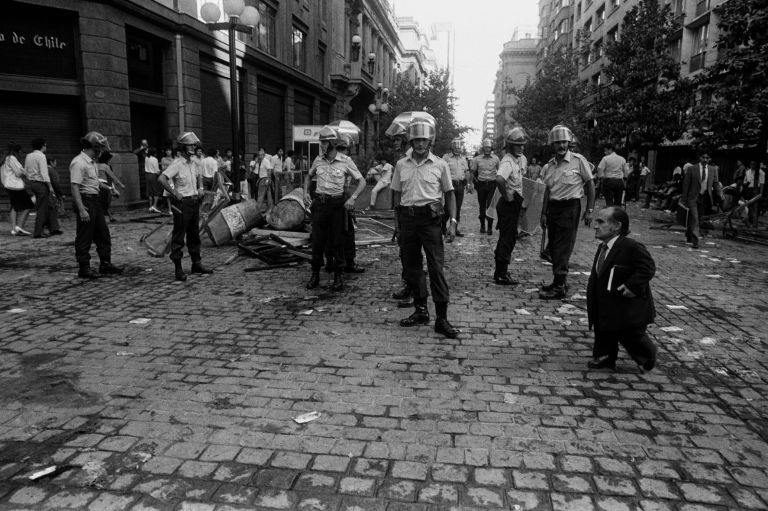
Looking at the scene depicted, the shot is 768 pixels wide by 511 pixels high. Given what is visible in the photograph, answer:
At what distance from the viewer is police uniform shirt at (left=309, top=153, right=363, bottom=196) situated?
735 cm

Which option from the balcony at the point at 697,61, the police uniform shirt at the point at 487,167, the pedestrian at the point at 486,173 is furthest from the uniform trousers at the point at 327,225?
the balcony at the point at 697,61

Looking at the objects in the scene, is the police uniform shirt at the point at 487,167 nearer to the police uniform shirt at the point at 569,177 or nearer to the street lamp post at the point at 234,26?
the street lamp post at the point at 234,26

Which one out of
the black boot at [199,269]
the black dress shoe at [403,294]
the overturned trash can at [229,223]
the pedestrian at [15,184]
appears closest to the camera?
the black dress shoe at [403,294]

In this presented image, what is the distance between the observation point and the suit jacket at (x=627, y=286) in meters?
4.28

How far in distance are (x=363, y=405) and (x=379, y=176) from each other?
13.7m

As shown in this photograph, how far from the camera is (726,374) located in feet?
14.7

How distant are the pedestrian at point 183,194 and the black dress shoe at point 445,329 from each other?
12.8ft

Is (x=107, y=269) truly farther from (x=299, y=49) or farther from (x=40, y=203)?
(x=299, y=49)

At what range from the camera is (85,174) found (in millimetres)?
7633

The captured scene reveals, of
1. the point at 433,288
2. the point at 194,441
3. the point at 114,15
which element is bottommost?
the point at 194,441

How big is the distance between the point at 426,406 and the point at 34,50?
1491 cm

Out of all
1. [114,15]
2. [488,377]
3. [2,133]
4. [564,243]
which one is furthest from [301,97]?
[488,377]

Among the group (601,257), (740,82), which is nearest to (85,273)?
(601,257)

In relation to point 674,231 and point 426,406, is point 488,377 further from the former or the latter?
point 674,231
